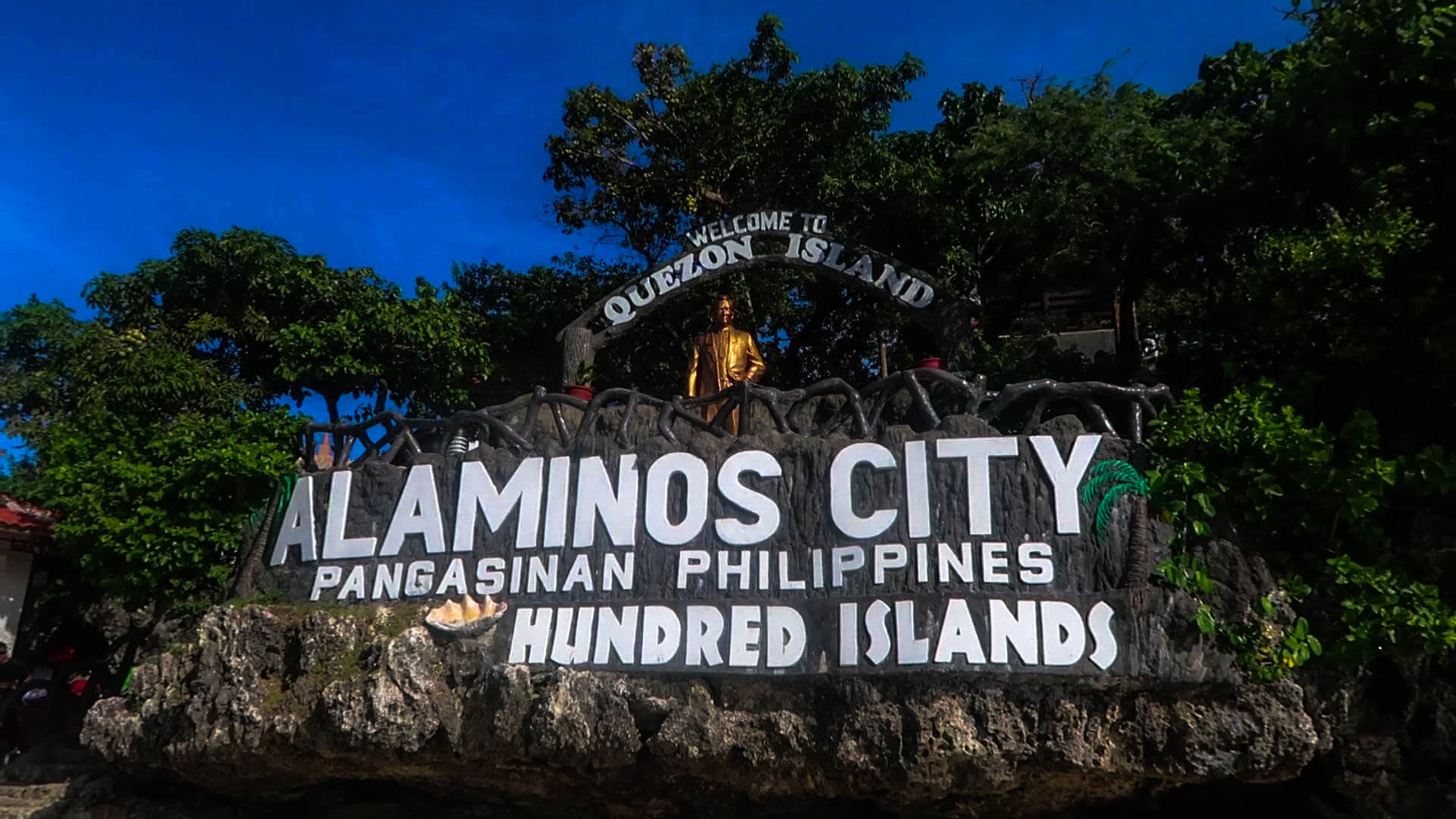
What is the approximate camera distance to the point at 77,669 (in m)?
13.0

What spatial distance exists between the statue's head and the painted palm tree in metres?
5.48

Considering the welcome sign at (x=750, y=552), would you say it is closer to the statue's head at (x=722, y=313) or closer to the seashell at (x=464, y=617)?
the seashell at (x=464, y=617)

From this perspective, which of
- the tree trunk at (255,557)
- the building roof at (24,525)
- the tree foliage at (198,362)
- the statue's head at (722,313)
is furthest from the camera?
the statue's head at (722,313)

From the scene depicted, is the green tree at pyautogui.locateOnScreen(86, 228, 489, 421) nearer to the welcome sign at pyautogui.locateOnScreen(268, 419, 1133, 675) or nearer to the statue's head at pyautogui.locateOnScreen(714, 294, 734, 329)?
the statue's head at pyautogui.locateOnScreen(714, 294, 734, 329)

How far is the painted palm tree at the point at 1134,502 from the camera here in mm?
7395

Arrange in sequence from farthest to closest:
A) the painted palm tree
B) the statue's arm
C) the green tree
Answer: the green tree
the statue's arm
the painted palm tree

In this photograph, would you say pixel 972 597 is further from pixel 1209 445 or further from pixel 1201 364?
pixel 1201 364

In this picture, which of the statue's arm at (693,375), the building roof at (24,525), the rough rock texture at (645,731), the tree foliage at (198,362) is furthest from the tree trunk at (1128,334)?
the building roof at (24,525)

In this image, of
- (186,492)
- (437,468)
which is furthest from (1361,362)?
(186,492)

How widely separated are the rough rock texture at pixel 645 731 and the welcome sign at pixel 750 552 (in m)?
0.27

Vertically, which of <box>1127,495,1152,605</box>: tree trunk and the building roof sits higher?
the building roof

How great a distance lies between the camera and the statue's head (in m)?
12.3

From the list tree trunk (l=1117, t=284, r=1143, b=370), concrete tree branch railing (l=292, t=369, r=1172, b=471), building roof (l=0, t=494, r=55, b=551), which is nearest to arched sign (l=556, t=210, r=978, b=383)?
concrete tree branch railing (l=292, t=369, r=1172, b=471)

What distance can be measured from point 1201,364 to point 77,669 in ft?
44.9
